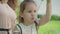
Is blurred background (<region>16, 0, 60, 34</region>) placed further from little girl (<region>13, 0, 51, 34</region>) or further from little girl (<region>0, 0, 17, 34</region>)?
little girl (<region>0, 0, 17, 34</region>)

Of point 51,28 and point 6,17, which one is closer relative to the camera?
point 6,17

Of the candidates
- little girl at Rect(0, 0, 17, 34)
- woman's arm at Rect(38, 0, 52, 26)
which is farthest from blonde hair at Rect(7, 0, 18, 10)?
woman's arm at Rect(38, 0, 52, 26)

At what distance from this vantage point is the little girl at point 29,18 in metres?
0.76

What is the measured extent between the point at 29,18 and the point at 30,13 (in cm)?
2

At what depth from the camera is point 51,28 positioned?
2.67ft

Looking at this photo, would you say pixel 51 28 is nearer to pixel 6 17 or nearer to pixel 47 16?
pixel 47 16

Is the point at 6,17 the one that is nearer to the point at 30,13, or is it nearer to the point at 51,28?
the point at 30,13

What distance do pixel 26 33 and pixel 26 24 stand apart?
4 cm

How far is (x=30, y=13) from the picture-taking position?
29.8 inches

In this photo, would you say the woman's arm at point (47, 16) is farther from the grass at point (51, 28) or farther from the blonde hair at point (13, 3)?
the blonde hair at point (13, 3)

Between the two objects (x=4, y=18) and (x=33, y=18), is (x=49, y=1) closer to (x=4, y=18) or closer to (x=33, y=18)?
(x=33, y=18)

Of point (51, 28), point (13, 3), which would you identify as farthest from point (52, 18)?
point (13, 3)

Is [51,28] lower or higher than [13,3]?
lower

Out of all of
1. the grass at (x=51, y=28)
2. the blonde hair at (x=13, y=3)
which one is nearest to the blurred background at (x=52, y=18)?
the grass at (x=51, y=28)
